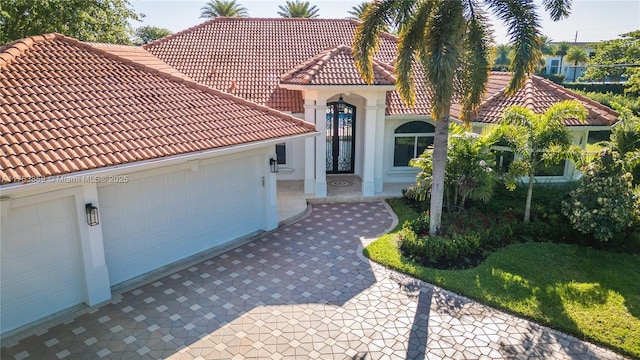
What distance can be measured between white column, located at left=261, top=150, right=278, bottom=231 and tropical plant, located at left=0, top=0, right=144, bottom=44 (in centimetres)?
1330

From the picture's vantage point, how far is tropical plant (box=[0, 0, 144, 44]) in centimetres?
2003

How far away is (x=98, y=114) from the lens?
33.3 ft

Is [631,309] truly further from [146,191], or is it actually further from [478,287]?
[146,191]

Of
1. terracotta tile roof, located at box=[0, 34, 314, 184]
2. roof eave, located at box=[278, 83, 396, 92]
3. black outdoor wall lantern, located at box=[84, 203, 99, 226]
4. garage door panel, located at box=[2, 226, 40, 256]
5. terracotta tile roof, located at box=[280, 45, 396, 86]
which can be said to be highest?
terracotta tile roof, located at box=[280, 45, 396, 86]

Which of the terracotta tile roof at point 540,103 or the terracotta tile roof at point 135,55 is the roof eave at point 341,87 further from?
the terracotta tile roof at point 135,55

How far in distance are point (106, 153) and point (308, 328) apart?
5.41 metres

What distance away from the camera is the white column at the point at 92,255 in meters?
9.27

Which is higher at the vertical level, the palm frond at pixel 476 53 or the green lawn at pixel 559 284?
the palm frond at pixel 476 53

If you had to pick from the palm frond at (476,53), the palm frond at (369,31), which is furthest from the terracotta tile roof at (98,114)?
the palm frond at (476,53)

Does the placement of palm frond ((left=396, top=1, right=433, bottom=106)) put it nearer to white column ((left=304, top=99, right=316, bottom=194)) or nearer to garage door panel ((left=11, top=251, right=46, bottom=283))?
white column ((left=304, top=99, right=316, bottom=194))

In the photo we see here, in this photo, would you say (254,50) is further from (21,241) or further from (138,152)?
(21,241)

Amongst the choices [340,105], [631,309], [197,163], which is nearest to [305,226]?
[197,163]

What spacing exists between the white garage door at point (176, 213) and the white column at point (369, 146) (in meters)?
5.13

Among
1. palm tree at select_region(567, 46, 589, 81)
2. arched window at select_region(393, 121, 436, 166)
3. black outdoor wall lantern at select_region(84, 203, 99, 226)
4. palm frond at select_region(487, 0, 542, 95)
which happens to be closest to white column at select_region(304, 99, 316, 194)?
arched window at select_region(393, 121, 436, 166)
